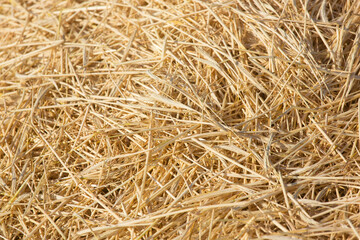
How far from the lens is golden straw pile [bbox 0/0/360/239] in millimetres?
1146

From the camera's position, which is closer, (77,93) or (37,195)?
(37,195)

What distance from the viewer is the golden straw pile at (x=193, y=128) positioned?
1146 millimetres

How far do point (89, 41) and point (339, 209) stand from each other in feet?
4.16

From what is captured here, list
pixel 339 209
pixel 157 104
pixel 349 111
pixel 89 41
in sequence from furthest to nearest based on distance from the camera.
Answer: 1. pixel 89 41
2. pixel 157 104
3. pixel 349 111
4. pixel 339 209

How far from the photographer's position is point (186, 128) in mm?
1302

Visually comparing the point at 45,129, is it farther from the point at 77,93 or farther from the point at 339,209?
the point at 339,209

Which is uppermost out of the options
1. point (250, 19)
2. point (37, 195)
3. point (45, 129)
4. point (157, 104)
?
point (250, 19)

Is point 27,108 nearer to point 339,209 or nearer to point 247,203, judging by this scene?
point 247,203

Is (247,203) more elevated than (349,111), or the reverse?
(349,111)

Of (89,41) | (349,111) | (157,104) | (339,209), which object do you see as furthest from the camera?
(89,41)

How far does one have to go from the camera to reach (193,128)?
1272 mm

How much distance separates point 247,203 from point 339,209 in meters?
0.29

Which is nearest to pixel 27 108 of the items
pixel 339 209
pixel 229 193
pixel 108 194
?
pixel 108 194

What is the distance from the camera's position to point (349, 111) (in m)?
1.24
